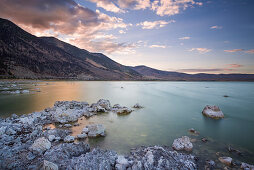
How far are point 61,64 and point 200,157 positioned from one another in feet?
457

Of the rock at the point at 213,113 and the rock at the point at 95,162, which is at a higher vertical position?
the rock at the point at 95,162

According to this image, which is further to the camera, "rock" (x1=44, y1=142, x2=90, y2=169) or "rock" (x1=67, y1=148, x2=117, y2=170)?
"rock" (x1=44, y1=142, x2=90, y2=169)

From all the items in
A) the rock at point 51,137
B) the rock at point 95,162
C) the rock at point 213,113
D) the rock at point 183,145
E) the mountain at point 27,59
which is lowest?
the rock at point 213,113

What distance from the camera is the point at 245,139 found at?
32.3 feet

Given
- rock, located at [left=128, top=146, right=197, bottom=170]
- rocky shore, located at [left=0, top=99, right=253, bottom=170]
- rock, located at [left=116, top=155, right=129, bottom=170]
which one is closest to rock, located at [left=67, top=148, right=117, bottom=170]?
rocky shore, located at [left=0, top=99, right=253, bottom=170]

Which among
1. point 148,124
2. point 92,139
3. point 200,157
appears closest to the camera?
point 200,157

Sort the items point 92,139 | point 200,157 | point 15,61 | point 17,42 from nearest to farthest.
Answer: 1. point 200,157
2. point 92,139
3. point 15,61
4. point 17,42

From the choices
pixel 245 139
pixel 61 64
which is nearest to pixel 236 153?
pixel 245 139

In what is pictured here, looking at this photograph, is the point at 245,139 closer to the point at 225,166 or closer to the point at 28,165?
the point at 225,166

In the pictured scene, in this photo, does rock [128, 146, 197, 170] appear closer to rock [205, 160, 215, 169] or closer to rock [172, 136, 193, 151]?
rock [205, 160, 215, 169]

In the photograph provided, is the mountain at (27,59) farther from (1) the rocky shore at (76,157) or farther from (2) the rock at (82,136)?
(2) the rock at (82,136)

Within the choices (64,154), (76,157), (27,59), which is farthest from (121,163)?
(27,59)

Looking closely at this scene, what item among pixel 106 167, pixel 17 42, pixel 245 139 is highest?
pixel 17 42

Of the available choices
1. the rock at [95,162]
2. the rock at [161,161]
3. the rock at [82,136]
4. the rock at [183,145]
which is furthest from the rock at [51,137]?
the rock at [183,145]
